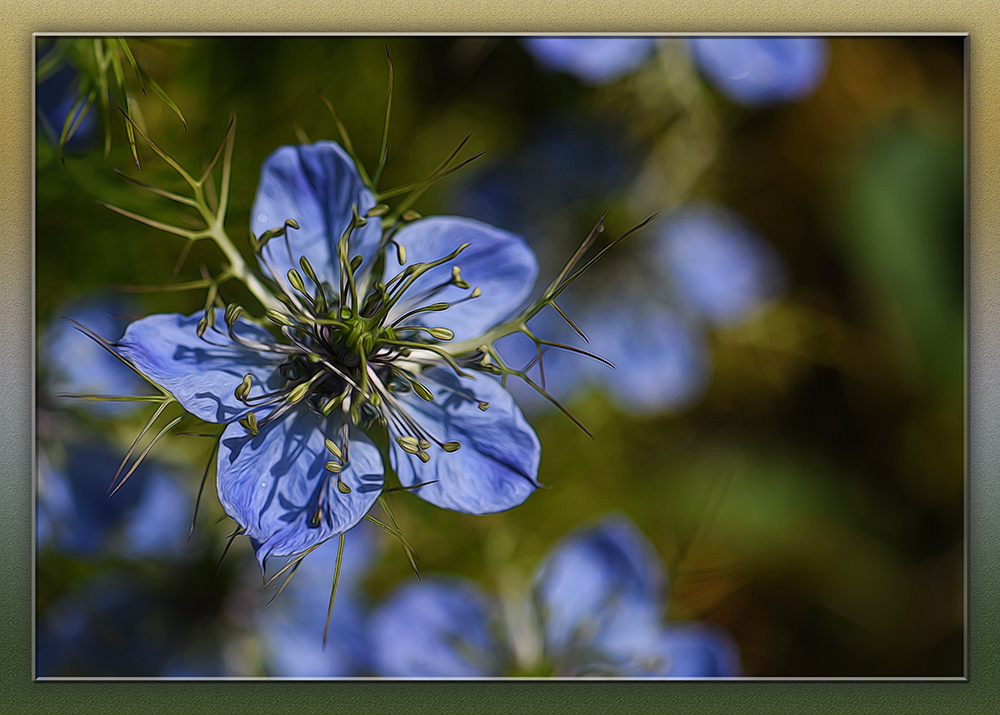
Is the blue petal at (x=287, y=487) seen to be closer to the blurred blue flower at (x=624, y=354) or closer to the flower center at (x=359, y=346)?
the flower center at (x=359, y=346)

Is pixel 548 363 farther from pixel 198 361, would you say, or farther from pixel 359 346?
pixel 198 361

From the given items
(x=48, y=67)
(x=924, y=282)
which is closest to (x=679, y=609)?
(x=924, y=282)

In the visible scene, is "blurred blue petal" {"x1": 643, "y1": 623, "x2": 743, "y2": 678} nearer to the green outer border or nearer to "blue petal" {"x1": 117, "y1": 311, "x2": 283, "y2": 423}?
the green outer border

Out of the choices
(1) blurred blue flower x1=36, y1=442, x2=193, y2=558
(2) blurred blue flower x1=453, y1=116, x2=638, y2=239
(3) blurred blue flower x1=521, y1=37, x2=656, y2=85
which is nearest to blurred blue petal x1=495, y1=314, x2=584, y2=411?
(2) blurred blue flower x1=453, y1=116, x2=638, y2=239

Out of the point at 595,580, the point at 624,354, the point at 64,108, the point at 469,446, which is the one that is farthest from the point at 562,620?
the point at 64,108

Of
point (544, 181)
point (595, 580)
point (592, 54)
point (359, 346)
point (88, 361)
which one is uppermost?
point (592, 54)
